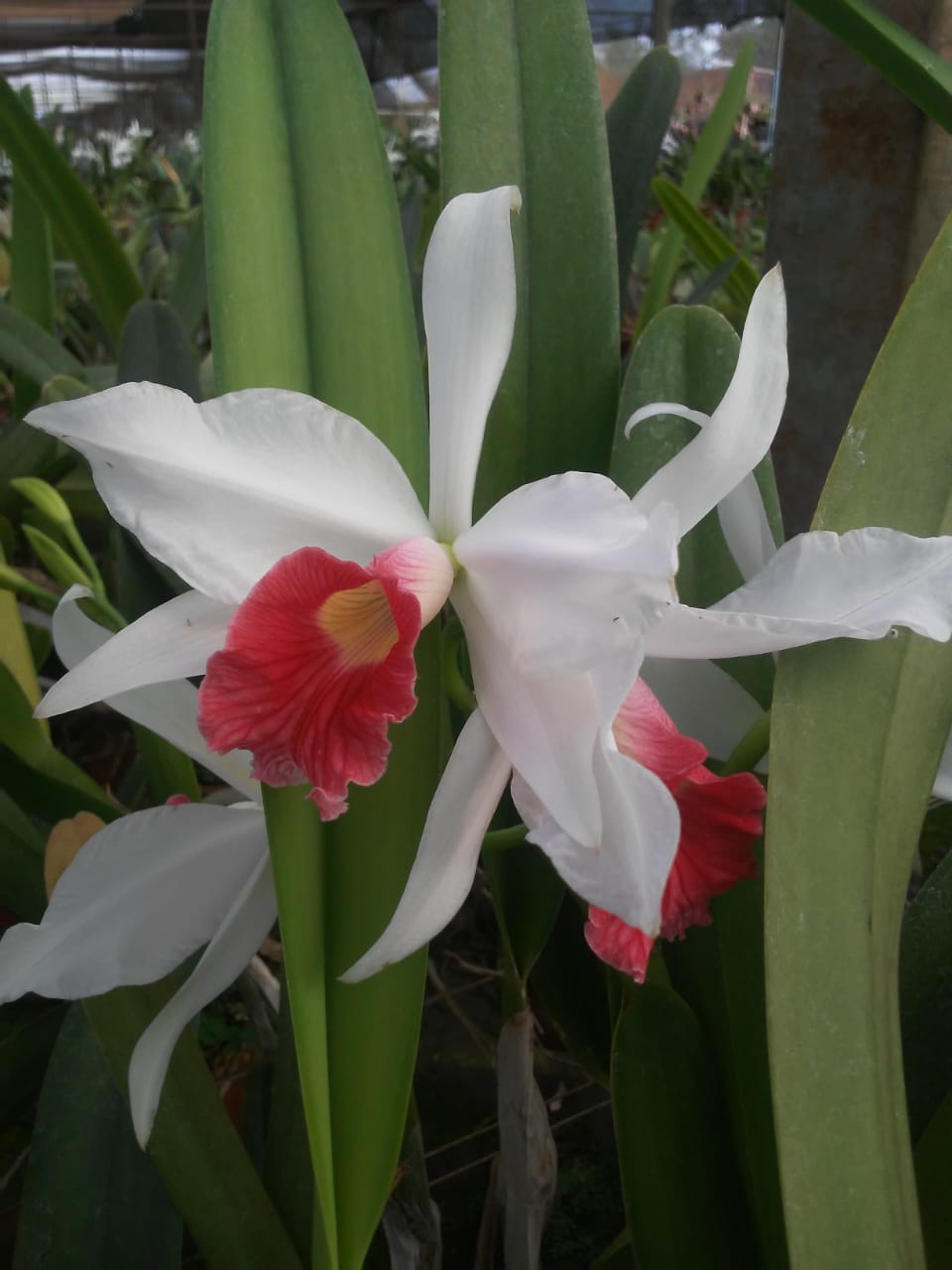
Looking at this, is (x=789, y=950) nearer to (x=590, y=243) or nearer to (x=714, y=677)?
(x=714, y=677)

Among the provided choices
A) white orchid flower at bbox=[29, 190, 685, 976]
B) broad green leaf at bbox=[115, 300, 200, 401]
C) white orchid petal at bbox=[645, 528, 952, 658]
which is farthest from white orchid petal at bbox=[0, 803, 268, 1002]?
broad green leaf at bbox=[115, 300, 200, 401]

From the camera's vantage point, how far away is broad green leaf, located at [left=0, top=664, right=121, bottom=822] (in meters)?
0.55

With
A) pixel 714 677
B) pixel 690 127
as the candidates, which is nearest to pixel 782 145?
pixel 714 677

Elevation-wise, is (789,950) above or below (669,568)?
below

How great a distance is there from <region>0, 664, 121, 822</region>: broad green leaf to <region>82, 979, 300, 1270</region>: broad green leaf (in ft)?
0.42

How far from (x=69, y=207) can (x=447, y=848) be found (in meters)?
0.67

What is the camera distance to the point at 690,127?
2.66m

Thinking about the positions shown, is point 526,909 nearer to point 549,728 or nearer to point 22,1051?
point 549,728

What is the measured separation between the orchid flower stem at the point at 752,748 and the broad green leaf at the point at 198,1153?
26 centimetres

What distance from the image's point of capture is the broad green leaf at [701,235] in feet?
2.82

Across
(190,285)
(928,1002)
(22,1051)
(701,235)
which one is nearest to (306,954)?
(928,1002)

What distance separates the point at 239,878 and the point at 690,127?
2.70 metres

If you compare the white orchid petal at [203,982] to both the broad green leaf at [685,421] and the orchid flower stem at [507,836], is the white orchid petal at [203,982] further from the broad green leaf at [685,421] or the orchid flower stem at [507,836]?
the broad green leaf at [685,421]

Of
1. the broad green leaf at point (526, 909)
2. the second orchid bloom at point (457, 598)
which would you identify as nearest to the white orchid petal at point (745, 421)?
the second orchid bloom at point (457, 598)
